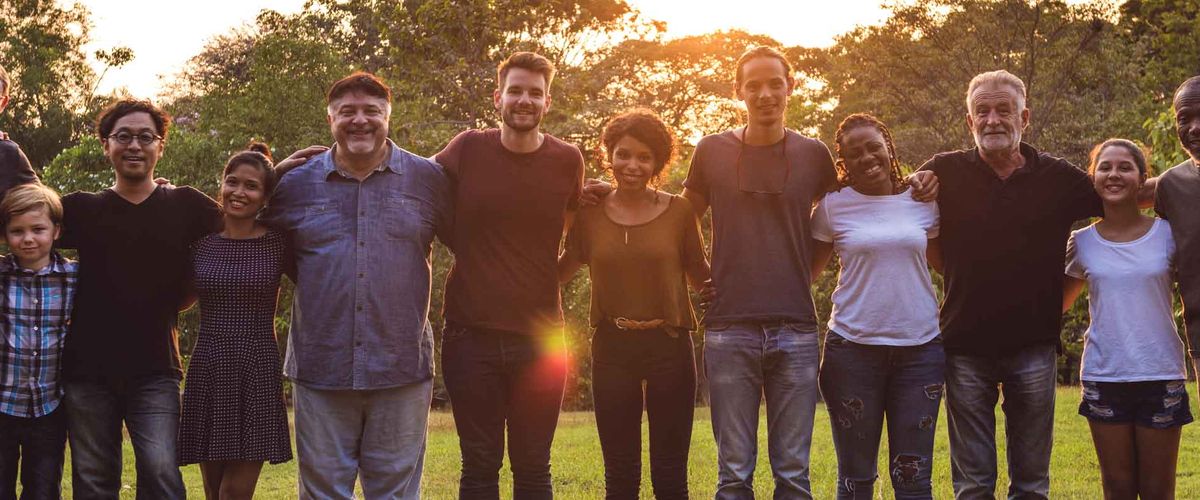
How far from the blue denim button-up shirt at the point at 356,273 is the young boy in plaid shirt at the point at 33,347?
0.94 m

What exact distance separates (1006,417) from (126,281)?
3.93 m

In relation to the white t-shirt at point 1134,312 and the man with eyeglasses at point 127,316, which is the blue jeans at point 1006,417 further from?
the man with eyeglasses at point 127,316

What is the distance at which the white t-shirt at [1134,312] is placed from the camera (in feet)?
16.0

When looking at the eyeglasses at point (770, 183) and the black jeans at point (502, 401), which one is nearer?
the black jeans at point (502, 401)

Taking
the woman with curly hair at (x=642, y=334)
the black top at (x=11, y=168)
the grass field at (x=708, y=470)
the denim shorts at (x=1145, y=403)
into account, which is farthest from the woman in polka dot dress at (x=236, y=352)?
the grass field at (x=708, y=470)

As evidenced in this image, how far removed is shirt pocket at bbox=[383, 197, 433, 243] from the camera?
4773 millimetres

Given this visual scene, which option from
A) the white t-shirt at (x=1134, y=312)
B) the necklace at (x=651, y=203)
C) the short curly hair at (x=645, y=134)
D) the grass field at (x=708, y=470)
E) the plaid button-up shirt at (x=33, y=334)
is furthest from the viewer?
the grass field at (x=708, y=470)

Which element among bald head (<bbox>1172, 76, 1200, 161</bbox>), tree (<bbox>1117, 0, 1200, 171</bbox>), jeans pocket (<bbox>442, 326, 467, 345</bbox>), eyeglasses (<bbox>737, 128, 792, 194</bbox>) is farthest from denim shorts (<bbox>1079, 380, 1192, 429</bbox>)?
tree (<bbox>1117, 0, 1200, 171</bbox>)

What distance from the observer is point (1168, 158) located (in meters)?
10.7

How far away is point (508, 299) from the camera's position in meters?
4.84

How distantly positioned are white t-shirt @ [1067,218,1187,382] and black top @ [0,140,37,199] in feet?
16.0

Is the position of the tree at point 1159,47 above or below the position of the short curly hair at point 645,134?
above

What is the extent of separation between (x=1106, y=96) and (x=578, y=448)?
65.5 ft

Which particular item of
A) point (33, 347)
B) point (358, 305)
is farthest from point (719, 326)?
point (33, 347)
